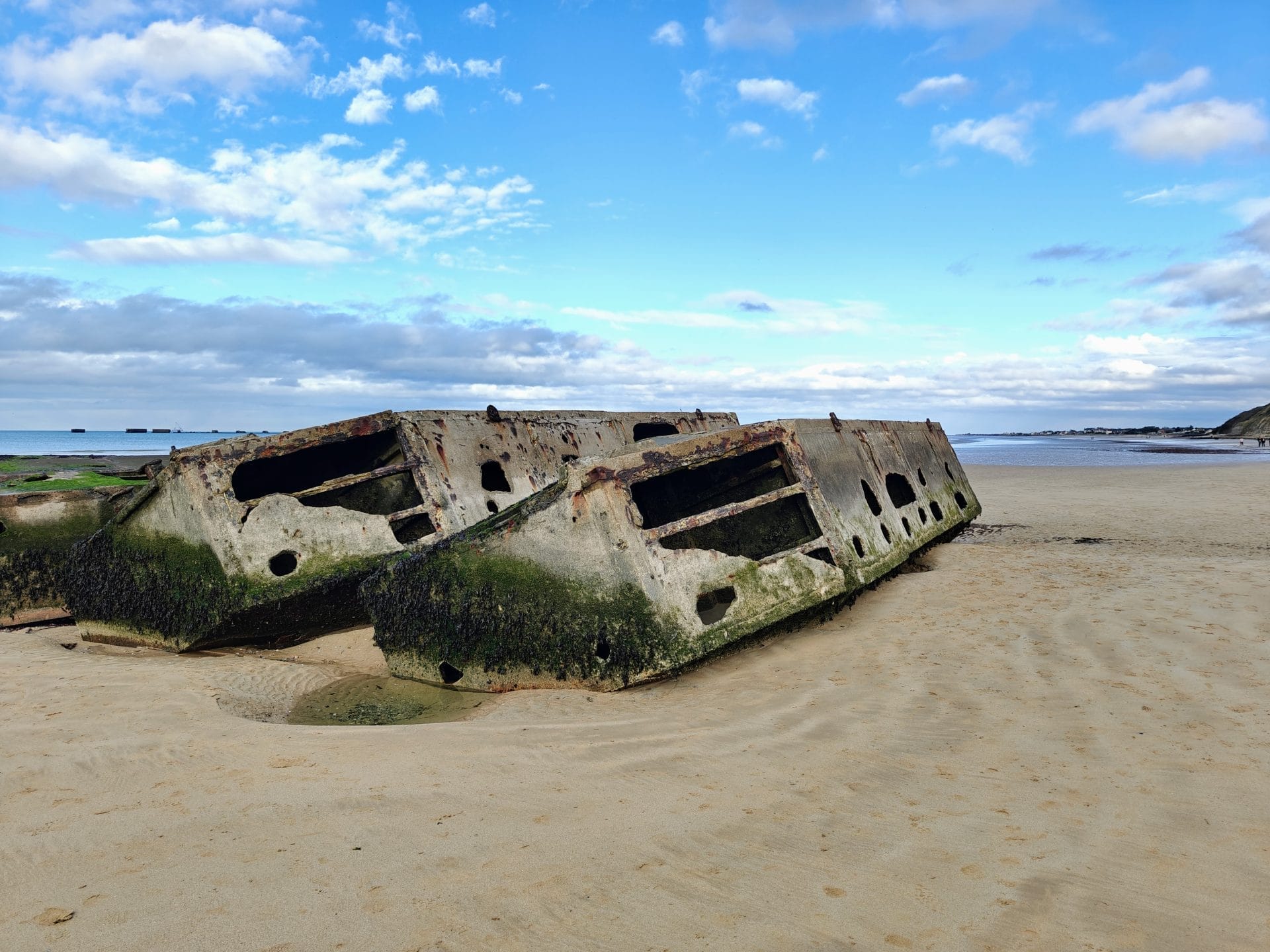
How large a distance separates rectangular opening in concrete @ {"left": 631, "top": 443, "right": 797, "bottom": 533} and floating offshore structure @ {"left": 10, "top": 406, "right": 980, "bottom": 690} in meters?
0.02

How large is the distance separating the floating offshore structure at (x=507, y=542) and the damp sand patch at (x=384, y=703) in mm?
135

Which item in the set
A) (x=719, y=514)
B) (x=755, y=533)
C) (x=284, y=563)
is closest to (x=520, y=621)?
(x=719, y=514)

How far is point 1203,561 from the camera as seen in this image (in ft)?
26.2

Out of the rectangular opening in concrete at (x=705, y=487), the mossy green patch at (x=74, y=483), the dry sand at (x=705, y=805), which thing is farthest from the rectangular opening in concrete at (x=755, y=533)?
the mossy green patch at (x=74, y=483)

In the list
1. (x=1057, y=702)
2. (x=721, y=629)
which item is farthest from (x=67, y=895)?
(x=1057, y=702)

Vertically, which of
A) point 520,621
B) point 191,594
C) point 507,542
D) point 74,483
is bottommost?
point 520,621

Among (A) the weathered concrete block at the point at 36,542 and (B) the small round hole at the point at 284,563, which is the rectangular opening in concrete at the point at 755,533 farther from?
(A) the weathered concrete block at the point at 36,542

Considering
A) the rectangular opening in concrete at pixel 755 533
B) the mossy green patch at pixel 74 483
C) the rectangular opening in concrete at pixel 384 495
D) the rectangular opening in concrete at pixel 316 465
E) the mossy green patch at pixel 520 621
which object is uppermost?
the mossy green patch at pixel 74 483

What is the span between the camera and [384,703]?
518 centimetres

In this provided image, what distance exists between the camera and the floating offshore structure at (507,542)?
506cm

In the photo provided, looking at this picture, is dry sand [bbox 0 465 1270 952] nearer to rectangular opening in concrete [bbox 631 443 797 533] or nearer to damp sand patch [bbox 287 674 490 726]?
damp sand patch [bbox 287 674 490 726]

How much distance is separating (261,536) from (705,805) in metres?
4.85

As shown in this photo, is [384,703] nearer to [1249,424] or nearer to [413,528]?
[413,528]

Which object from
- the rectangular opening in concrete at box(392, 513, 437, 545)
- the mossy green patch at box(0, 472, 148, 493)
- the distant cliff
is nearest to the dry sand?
the rectangular opening in concrete at box(392, 513, 437, 545)
